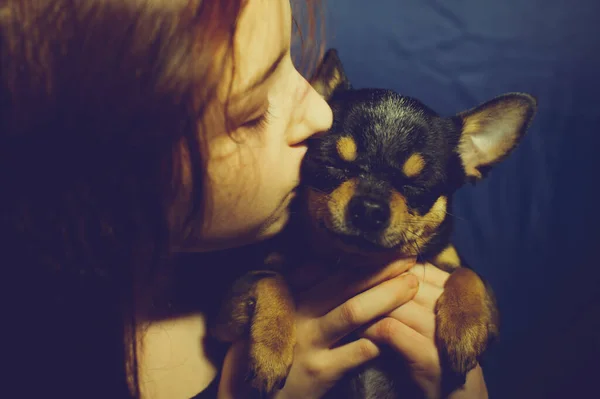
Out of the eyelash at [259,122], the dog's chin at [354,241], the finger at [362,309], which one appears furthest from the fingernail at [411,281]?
the eyelash at [259,122]

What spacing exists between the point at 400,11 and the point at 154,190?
1054 millimetres

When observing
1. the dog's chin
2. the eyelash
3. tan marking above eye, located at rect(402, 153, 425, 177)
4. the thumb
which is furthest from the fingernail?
the eyelash

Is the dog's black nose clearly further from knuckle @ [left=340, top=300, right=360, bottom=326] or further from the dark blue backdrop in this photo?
the dark blue backdrop

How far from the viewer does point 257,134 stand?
845mm

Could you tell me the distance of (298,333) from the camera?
1.09 meters

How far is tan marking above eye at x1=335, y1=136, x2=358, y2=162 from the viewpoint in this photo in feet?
3.33

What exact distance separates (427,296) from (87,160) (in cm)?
80

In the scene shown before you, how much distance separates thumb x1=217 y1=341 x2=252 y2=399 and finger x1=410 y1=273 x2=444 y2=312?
42cm

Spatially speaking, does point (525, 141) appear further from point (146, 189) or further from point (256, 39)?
point (146, 189)

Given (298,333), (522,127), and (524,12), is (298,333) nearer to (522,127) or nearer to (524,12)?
(522,127)

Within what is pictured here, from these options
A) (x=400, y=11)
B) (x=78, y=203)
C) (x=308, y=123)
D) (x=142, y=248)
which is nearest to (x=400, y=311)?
(x=308, y=123)

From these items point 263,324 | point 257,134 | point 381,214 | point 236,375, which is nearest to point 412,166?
point 381,214

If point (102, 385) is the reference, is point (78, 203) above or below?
above

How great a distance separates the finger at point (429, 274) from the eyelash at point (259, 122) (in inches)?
21.7
